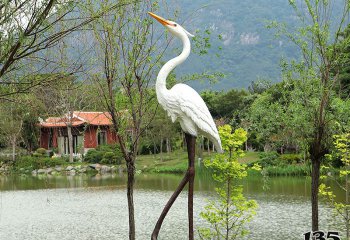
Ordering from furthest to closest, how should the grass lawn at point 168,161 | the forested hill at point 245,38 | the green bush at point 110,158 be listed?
the forested hill at point 245,38 → the green bush at point 110,158 → the grass lawn at point 168,161

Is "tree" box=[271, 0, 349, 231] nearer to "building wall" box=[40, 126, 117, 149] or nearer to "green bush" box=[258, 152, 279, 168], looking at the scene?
"green bush" box=[258, 152, 279, 168]

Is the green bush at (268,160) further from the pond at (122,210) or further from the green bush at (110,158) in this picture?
the green bush at (110,158)

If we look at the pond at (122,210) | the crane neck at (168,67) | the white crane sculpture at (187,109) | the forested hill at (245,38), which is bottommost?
the pond at (122,210)

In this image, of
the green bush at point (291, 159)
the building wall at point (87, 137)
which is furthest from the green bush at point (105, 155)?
the green bush at point (291, 159)

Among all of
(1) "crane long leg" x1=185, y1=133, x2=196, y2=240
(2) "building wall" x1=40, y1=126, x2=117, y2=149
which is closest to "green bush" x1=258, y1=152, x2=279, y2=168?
(1) "crane long leg" x1=185, y1=133, x2=196, y2=240

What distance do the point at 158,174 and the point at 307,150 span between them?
14.0m

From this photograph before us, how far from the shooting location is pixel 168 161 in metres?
22.0

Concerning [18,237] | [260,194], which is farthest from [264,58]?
[18,237]

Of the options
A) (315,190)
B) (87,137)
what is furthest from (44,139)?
(315,190)

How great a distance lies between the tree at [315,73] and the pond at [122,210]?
1185mm

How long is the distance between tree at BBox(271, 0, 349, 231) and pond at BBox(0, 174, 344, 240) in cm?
119

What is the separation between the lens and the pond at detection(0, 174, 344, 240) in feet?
26.2

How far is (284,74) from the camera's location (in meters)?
5.76

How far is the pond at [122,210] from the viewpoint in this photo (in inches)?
314
